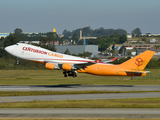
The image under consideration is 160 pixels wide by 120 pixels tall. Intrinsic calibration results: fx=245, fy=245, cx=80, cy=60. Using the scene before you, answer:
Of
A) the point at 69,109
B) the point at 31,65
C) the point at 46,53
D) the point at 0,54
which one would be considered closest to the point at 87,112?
the point at 69,109

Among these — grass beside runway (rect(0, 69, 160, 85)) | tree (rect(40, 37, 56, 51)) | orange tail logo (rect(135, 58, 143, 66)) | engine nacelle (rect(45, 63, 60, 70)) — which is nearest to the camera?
engine nacelle (rect(45, 63, 60, 70))

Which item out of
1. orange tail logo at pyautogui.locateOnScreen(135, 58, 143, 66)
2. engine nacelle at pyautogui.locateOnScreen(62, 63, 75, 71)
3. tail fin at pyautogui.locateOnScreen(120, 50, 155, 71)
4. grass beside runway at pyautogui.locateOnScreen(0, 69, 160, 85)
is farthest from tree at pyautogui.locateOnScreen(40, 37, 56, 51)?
orange tail logo at pyautogui.locateOnScreen(135, 58, 143, 66)

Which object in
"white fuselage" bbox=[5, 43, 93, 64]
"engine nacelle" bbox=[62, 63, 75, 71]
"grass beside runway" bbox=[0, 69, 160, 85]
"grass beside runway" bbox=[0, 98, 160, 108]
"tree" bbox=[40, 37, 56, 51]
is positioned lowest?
"grass beside runway" bbox=[0, 69, 160, 85]

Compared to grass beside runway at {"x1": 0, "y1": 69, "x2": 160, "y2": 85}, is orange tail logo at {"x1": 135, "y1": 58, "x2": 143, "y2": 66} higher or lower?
higher

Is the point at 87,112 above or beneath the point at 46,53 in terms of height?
beneath

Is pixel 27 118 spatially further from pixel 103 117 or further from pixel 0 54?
pixel 0 54

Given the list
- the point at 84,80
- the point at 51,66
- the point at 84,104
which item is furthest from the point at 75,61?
the point at 84,104

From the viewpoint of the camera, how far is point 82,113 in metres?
23.1

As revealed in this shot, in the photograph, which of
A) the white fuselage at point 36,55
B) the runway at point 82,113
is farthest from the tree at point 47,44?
the runway at point 82,113

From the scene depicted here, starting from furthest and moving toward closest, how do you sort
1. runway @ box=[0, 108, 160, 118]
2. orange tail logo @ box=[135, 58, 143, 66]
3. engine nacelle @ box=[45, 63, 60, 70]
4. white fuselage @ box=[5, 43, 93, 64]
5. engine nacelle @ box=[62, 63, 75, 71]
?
orange tail logo @ box=[135, 58, 143, 66] → white fuselage @ box=[5, 43, 93, 64] → engine nacelle @ box=[62, 63, 75, 71] → engine nacelle @ box=[45, 63, 60, 70] → runway @ box=[0, 108, 160, 118]

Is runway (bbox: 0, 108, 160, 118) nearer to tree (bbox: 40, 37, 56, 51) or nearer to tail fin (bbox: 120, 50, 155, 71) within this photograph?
tail fin (bbox: 120, 50, 155, 71)

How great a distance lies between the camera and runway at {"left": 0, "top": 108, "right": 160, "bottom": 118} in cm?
2202

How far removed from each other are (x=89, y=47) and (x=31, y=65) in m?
76.5

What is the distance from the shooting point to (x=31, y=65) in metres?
95.3
